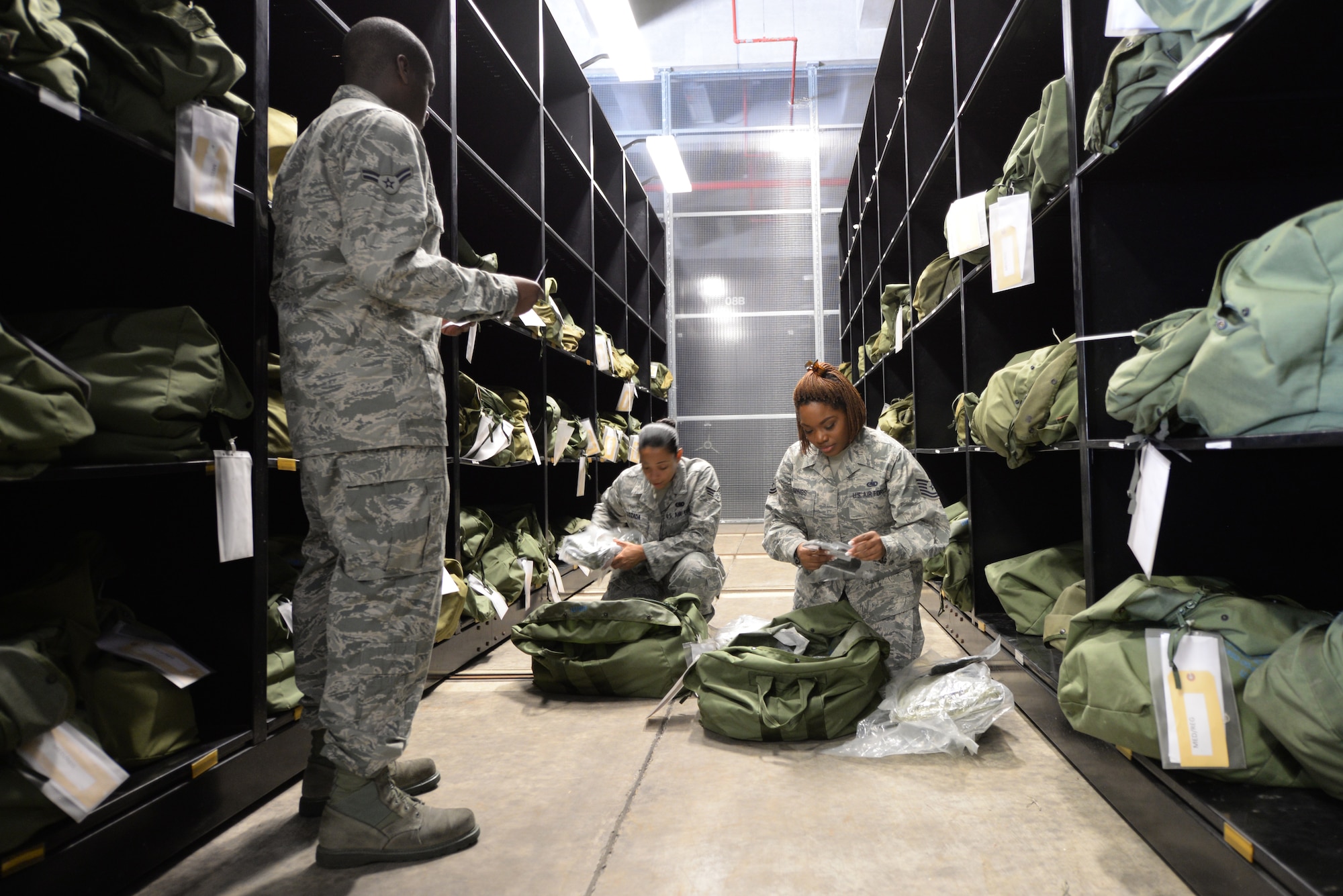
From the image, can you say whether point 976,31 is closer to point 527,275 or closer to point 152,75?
point 527,275

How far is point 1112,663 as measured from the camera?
1.61 metres

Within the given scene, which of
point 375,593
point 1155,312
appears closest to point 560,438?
point 375,593

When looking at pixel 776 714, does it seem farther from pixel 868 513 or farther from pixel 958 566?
pixel 958 566

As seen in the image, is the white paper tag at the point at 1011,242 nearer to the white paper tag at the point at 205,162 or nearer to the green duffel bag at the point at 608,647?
the green duffel bag at the point at 608,647

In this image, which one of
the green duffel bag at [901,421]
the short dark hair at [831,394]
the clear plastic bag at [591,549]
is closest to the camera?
the short dark hair at [831,394]

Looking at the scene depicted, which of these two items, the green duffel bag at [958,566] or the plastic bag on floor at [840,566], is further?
the green duffel bag at [958,566]

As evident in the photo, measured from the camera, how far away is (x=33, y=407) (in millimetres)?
1235

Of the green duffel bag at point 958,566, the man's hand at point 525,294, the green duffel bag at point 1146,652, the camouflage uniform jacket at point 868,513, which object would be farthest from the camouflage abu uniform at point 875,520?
the man's hand at point 525,294

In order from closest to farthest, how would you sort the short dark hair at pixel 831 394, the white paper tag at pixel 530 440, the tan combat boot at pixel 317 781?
1. the tan combat boot at pixel 317 781
2. the short dark hair at pixel 831 394
3. the white paper tag at pixel 530 440

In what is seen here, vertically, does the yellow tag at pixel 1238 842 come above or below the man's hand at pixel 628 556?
below

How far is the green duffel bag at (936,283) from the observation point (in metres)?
3.70

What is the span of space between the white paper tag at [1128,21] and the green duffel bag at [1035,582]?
1.75 metres

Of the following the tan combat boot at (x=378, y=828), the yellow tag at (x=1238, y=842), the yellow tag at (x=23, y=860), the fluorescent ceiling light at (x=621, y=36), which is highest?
the fluorescent ceiling light at (x=621, y=36)

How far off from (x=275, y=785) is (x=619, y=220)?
5.40 m
